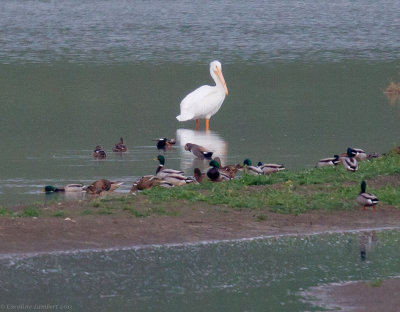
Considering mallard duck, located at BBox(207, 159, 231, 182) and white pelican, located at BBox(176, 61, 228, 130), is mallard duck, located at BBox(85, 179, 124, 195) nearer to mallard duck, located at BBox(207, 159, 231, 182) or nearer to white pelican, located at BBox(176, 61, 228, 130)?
mallard duck, located at BBox(207, 159, 231, 182)

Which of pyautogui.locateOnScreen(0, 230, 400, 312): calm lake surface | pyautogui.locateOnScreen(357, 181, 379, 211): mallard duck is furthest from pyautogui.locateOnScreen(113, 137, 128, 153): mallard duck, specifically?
pyautogui.locateOnScreen(0, 230, 400, 312): calm lake surface

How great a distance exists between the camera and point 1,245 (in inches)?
368

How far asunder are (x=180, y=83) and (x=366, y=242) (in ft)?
58.9

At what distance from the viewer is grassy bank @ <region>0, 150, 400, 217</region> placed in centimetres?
1055

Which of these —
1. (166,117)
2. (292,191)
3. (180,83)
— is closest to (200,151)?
(292,191)

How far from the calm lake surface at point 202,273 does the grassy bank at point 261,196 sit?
0.99 meters

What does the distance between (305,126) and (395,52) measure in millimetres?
15770

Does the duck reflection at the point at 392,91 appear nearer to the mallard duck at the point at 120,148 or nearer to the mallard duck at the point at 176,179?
the mallard duck at the point at 120,148

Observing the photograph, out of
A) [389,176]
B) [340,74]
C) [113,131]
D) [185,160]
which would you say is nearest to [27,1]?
[340,74]

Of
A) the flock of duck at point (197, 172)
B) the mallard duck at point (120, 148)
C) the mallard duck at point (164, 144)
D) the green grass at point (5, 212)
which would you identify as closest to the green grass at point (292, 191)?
the flock of duck at point (197, 172)

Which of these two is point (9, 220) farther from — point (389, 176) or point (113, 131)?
point (113, 131)

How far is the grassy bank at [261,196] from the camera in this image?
1055cm

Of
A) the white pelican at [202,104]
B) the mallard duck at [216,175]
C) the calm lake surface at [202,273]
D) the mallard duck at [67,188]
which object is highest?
the white pelican at [202,104]

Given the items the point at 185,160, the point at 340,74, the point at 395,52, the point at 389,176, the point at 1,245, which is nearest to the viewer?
the point at 1,245
